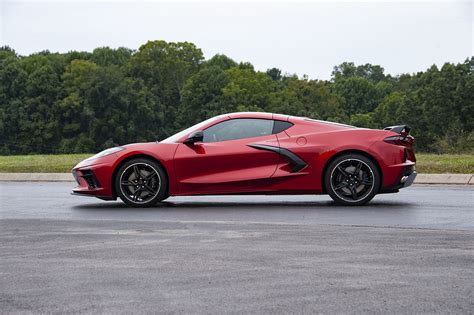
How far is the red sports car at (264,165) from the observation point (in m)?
11.5

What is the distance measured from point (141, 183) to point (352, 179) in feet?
9.66

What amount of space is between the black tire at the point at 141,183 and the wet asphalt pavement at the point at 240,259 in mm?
229

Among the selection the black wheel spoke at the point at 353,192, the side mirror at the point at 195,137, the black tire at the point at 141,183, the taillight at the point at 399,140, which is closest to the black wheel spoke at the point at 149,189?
the black tire at the point at 141,183

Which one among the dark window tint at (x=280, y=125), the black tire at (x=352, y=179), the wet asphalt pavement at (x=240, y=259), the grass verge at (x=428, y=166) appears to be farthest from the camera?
the grass verge at (x=428, y=166)

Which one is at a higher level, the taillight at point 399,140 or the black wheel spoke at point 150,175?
the taillight at point 399,140

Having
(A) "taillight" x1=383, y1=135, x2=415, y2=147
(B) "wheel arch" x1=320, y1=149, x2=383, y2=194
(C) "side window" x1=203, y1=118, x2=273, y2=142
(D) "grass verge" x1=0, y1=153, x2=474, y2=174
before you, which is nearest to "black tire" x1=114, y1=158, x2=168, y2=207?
(C) "side window" x1=203, y1=118, x2=273, y2=142

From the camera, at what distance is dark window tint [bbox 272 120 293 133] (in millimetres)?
11852

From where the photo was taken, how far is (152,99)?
92812 mm

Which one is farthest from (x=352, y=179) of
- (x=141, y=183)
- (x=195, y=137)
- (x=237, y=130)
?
(x=141, y=183)

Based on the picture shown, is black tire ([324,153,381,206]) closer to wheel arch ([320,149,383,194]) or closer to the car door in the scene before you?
wheel arch ([320,149,383,194])

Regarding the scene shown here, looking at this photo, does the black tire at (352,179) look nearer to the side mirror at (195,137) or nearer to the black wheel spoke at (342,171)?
the black wheel spoke at (342,171)

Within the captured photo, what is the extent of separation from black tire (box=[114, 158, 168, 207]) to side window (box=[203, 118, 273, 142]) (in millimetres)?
869

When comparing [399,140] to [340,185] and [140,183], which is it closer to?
[340,185]

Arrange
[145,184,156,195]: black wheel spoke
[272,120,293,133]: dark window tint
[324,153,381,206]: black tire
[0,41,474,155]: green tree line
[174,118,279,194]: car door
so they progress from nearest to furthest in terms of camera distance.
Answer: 1. [324,153,381,206]: black tire
2. [174,118,279,194]: car door
3. [145,184,156,195]: black wheel spoke
4. [272,120,293,133]: dark window tint
5. [0,41,474,155]: green tree line
